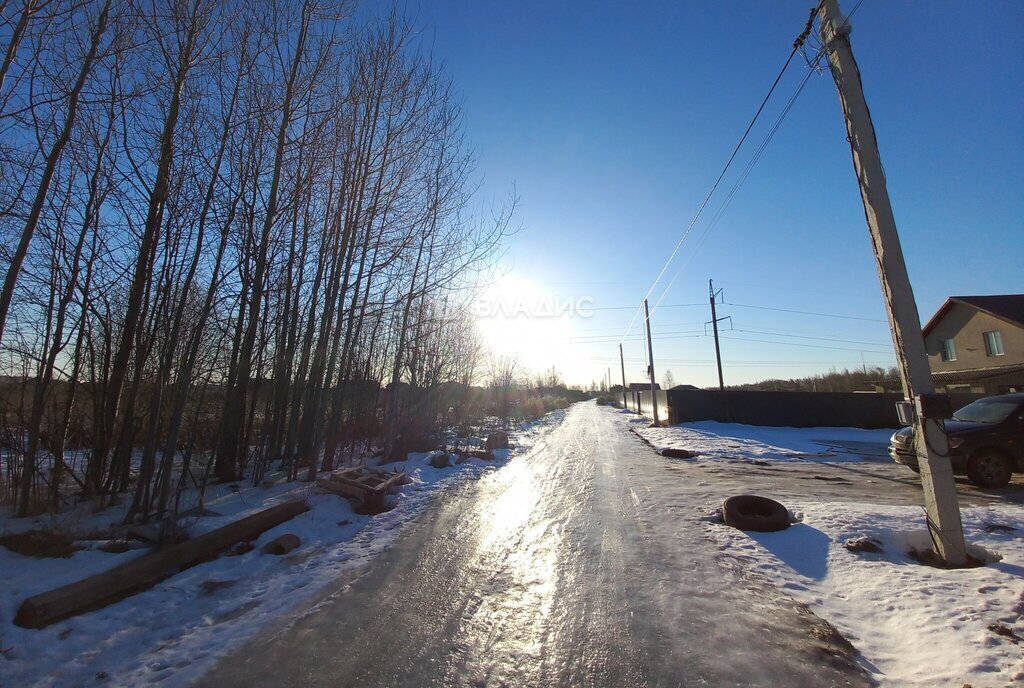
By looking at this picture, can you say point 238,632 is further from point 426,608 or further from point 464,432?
point 464,432

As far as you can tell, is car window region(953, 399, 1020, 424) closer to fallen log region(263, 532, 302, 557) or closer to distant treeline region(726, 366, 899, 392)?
fallen log region(263, 532, 302, 557)

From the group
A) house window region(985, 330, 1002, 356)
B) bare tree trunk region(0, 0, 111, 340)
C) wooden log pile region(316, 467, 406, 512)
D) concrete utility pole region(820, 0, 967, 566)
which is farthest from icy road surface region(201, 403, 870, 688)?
house window region(985, 330, 1002, 356)

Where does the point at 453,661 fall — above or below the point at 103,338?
below

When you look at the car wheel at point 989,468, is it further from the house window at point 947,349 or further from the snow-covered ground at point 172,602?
the house window at point 947,349

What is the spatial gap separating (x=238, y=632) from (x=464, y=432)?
16525 millimetres

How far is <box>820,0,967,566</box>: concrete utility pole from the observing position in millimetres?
4941

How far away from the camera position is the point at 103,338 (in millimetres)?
8445

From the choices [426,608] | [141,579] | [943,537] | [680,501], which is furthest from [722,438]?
[141,579]

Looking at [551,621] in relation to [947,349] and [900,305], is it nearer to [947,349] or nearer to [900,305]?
[900,305]

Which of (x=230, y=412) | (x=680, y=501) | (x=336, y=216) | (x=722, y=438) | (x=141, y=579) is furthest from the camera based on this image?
(x=722, y=438)

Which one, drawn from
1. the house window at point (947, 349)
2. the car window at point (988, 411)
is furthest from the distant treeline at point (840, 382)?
the car window at point (988, 411)

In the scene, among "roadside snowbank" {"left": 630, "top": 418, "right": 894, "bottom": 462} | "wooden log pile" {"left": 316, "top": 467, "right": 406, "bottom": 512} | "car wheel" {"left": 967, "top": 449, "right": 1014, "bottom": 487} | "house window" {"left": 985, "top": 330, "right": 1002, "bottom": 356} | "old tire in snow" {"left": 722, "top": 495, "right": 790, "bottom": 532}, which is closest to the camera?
"old tire in snow" {"left": 722, "top": 495, "right": 790, "bottom": 532}

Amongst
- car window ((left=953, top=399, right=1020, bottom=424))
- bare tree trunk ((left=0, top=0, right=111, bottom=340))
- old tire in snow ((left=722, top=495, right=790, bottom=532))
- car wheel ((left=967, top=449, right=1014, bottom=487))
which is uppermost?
bare tree trunk ((left=0, top=0, right=111, bottom=340))

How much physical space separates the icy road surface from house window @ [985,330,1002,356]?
35126mm
